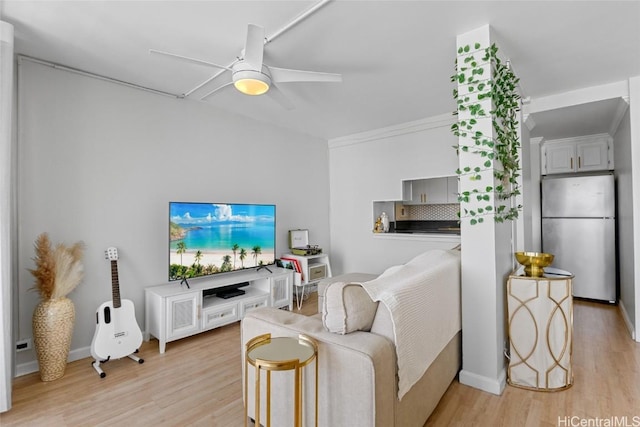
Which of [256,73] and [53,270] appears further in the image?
[53,270]

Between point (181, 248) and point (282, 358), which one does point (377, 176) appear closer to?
point (181, 248)

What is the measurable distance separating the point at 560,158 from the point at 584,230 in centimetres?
118

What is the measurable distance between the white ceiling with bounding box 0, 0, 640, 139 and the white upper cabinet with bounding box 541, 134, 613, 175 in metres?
1.60

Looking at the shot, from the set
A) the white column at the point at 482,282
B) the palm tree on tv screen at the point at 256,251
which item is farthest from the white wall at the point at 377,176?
the white column at the point at 482,282

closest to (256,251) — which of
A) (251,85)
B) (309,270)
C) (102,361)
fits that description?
(309,270)

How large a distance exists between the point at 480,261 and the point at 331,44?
6.38 feet

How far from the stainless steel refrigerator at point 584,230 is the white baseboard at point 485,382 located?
10.2ft

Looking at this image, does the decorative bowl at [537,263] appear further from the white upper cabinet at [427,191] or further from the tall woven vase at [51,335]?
the tall woven vase at [51,335]

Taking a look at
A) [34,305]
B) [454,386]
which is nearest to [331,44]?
[454,386]

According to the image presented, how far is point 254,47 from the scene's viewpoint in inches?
78.7

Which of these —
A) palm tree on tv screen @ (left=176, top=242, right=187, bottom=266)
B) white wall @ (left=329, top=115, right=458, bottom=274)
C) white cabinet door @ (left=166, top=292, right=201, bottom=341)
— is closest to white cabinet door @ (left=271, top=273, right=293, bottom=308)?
white cabinet door @ (left=166, top=292, right=201, bottom=341)

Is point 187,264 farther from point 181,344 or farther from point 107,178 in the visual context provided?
point 107,178

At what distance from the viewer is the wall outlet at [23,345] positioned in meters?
2.45

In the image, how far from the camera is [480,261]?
7.25 feet
